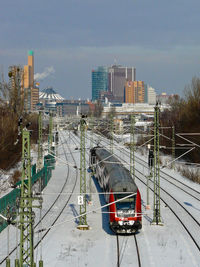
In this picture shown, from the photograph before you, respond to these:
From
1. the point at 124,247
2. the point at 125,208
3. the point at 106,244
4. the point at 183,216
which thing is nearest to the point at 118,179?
the point at 125,208

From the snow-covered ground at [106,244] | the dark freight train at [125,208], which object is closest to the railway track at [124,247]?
the snow-covered ground at [106,244]

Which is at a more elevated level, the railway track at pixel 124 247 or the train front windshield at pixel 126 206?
the train front windshield at pixel 126 206

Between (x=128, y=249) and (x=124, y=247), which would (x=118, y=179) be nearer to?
(x=124, y=247)

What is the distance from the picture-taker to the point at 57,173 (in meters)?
50.6

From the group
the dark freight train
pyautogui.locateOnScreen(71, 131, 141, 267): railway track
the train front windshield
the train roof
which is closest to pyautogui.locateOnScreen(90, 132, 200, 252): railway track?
pyautogui.locateOnScreen(71, 131, 141, 267): railway track

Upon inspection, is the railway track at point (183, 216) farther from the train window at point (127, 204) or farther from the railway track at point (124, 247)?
the train window at point (127, 204)

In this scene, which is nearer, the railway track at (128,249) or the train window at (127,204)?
the railway track at (128,249)

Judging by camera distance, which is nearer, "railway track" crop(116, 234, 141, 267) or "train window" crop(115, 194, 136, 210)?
"railway track" crop(116, 234, 141, 267)

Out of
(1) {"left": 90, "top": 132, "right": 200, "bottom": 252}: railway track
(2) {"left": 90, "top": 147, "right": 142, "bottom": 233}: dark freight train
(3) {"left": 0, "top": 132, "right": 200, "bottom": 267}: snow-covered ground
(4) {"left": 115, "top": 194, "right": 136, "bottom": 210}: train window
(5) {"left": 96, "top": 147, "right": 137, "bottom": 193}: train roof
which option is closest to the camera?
(3) {"left": 0, "top": 132, "right": 200, "bottom": 267}: snow-covered ground

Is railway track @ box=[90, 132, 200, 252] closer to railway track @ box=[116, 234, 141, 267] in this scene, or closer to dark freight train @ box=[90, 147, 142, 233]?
railway track @ box=[116, 234, 141, 267]

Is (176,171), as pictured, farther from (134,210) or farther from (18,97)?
(134,210)

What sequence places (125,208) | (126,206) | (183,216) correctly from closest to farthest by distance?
1. (125,208)
2. (126,206)
3. (183,216)

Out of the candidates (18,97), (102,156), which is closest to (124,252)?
(102,156)

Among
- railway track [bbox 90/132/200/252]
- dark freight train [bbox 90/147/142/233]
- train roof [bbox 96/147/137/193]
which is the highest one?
train roof [bbox 96/147/137/193]
